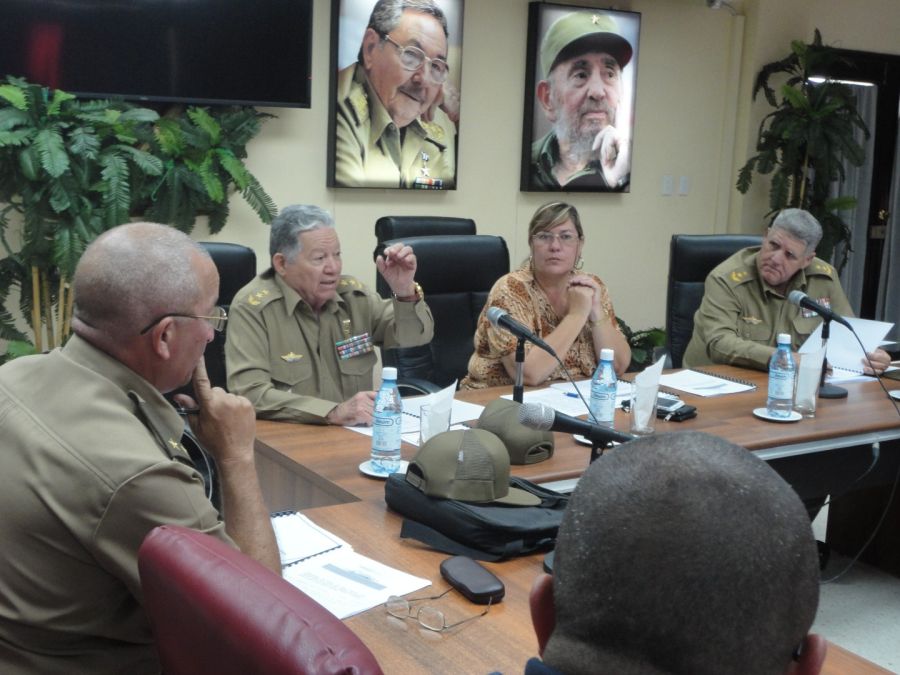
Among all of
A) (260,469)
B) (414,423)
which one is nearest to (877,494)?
(414,423)

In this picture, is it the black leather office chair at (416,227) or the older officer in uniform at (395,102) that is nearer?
the black leather office chair at (416,227)

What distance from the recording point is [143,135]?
4.01 m

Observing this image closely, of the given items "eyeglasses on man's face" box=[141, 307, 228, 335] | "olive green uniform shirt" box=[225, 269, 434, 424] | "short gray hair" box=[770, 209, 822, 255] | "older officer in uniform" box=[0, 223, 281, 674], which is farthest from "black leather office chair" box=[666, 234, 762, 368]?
"older officer in uniform" box=[0, 223, 281, 674]

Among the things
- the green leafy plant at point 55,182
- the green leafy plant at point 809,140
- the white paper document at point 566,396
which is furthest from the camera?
the green leafy plant at point 809,140

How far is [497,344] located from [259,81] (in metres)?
1.97

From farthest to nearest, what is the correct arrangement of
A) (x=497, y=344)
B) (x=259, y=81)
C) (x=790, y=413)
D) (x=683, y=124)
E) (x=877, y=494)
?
(x=683, y=124), (x=259, y=81), (x=877, y=494), (x=497, y=344), (x=790, y=413)

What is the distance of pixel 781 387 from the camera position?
9.43ft

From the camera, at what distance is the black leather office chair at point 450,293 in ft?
11.5

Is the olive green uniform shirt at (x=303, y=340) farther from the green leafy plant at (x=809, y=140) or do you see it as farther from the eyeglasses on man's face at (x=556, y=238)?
the green leafy plant at (x=809, y=140)

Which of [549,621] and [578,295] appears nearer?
[549,621]

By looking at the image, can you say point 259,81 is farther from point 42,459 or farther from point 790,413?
point 42,459

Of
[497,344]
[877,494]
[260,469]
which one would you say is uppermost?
[497,344]

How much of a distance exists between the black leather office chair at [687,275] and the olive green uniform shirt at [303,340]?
1.30 m

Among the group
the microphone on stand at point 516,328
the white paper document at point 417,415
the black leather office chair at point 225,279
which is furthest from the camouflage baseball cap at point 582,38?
the microphone on stand at point 516,328
